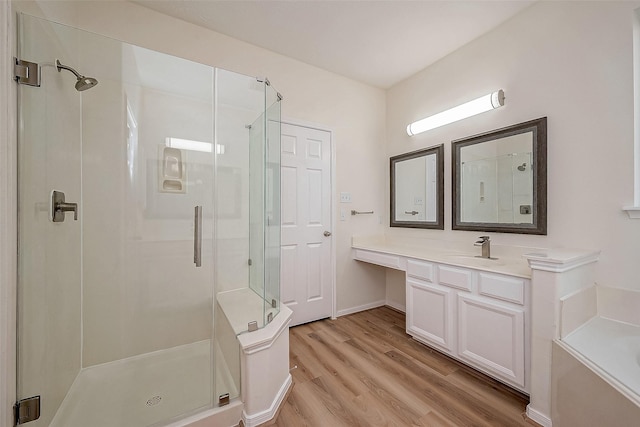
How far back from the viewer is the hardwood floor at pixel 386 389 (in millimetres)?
1374

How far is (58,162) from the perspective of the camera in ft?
4.36

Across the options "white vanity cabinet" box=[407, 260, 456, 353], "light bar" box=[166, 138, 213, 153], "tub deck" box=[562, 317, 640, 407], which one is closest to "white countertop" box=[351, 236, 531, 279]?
"white vanity cabinet" box=[407, 260, 456, 353]

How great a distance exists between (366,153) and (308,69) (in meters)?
1.08

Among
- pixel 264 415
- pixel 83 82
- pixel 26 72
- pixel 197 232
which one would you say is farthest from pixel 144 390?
pixel 83 82

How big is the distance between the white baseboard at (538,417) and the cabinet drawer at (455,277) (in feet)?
2.22

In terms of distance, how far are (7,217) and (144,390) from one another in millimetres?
1114

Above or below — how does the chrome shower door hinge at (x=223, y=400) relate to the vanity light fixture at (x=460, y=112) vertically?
below

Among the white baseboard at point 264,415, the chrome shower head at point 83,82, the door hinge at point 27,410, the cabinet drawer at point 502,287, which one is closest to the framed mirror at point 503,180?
the cabinet drawer at point 502,287

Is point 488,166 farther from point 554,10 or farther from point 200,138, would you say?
point 200,138

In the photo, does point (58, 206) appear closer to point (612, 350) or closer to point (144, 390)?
point (144, 390)

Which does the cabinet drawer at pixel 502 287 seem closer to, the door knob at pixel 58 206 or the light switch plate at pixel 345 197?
the light switch plate at pixel 345 197

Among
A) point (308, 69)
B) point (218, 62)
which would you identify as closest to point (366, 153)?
point (308, 69)

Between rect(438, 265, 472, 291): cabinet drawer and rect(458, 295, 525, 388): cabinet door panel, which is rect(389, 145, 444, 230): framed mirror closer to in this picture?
rect(438, 265, 472, 291): cabinet drawer

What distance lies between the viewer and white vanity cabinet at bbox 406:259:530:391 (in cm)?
152
